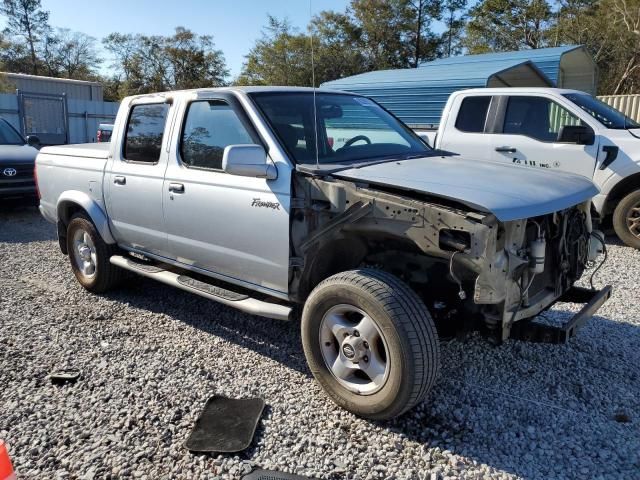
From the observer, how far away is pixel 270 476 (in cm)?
278

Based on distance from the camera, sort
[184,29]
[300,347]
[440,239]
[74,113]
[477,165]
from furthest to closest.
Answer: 1. [184,29]
2. [74,113]
3. [300,347]
4. [477,165]
5. [440,239]

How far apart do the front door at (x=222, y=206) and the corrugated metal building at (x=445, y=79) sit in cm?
707

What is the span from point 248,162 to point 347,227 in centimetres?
76

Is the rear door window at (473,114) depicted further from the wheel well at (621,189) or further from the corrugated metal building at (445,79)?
the corrugated metal building at (445,79)

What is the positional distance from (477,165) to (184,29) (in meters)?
50.0

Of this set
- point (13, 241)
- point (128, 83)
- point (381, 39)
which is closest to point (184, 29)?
point (128, 83)

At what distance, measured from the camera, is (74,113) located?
20.9 m

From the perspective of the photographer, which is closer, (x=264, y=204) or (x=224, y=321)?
(x=264, y=204)

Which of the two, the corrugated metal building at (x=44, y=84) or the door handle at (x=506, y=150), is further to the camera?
the corrugated metal building at (x=44, y=84)

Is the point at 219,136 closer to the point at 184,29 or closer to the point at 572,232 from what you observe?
the point at 572,232

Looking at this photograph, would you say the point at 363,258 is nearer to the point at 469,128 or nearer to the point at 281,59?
the point at 469,128

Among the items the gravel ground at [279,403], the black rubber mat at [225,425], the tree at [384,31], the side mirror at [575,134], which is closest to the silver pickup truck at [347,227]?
Answer: the gravel ground at [279,403]

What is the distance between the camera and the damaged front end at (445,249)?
2898 millimetres

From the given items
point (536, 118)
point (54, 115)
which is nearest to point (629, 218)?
point (536, 118)
